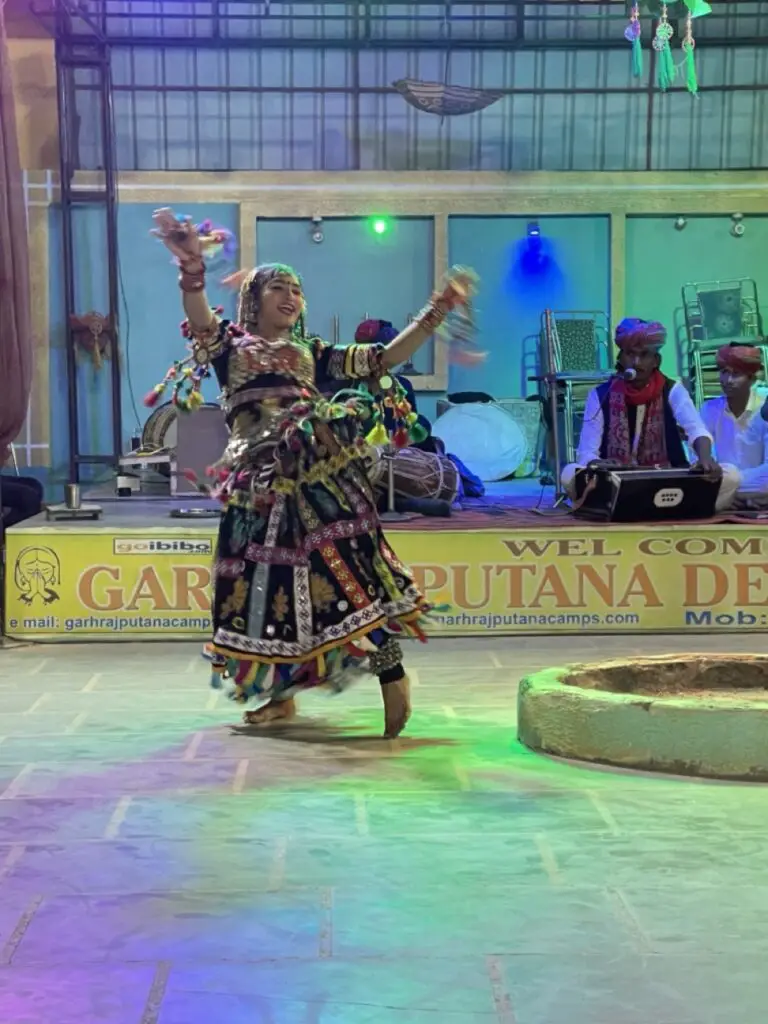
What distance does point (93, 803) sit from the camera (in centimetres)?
287

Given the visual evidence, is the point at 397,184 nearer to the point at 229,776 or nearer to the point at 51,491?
the point at 51,491

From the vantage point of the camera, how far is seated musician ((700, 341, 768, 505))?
245 inches

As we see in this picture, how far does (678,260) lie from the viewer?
9.68m

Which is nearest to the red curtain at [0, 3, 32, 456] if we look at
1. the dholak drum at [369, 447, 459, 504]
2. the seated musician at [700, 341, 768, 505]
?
the dholak drum at [369, 447, 459, 504]

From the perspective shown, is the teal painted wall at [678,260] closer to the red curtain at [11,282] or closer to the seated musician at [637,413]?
the seated musician at [637,413]

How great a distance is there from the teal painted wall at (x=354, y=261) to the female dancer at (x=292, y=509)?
6209 millimetres

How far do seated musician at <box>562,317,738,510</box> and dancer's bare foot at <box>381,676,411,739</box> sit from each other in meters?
2.77

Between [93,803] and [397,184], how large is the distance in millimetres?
7522

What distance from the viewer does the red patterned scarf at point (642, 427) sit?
6.11 meters

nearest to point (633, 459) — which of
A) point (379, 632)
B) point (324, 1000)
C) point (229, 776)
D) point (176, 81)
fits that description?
point (379, 632)

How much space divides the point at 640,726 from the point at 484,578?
2.27 metres

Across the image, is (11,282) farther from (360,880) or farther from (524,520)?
(360,880)

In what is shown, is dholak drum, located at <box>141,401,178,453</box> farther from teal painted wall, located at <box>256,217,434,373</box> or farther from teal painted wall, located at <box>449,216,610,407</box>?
teal painted wall, located at <box>449,216,610,407</box>

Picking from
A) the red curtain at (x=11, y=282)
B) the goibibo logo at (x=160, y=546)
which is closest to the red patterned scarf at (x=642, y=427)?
the goibibo logo at (x=160, y=546)
